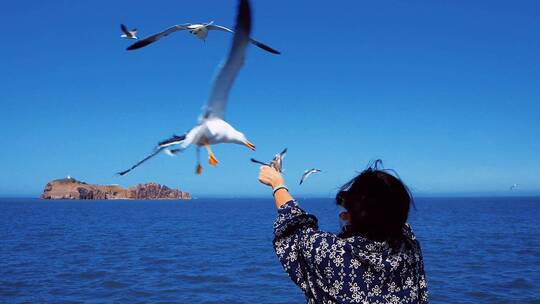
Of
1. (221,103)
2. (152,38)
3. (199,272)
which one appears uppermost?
(152,38)

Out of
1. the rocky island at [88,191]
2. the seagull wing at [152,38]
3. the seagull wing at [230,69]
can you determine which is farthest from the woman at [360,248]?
the rocky island at [88,191]

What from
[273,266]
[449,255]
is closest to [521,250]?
[449,255]

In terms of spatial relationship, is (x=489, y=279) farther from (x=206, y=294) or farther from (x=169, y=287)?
(x=169, y=287)

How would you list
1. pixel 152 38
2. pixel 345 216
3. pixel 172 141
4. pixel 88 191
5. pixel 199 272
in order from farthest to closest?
pixel 88 191 < pixel 199 272 < pixel 152 38 < pixel 345 216 < pixel 172 141

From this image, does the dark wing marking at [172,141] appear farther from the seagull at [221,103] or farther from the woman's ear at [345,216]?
the woman's ear at [345,216]

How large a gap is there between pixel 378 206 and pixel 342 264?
0.32 m

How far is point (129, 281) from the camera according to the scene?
17.9 meters

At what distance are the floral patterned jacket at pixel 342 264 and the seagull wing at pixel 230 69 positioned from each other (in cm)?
71

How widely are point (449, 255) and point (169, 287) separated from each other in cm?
1501

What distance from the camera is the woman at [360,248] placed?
2.38 m

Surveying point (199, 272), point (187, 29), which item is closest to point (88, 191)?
point (199, 272)

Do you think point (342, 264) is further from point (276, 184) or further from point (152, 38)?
point (152, 38)

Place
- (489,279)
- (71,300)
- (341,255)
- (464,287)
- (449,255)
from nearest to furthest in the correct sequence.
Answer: (341,255) → (71,300) → (464,287) → (489,279) → (449,255)

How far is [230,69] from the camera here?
2.10 metres
